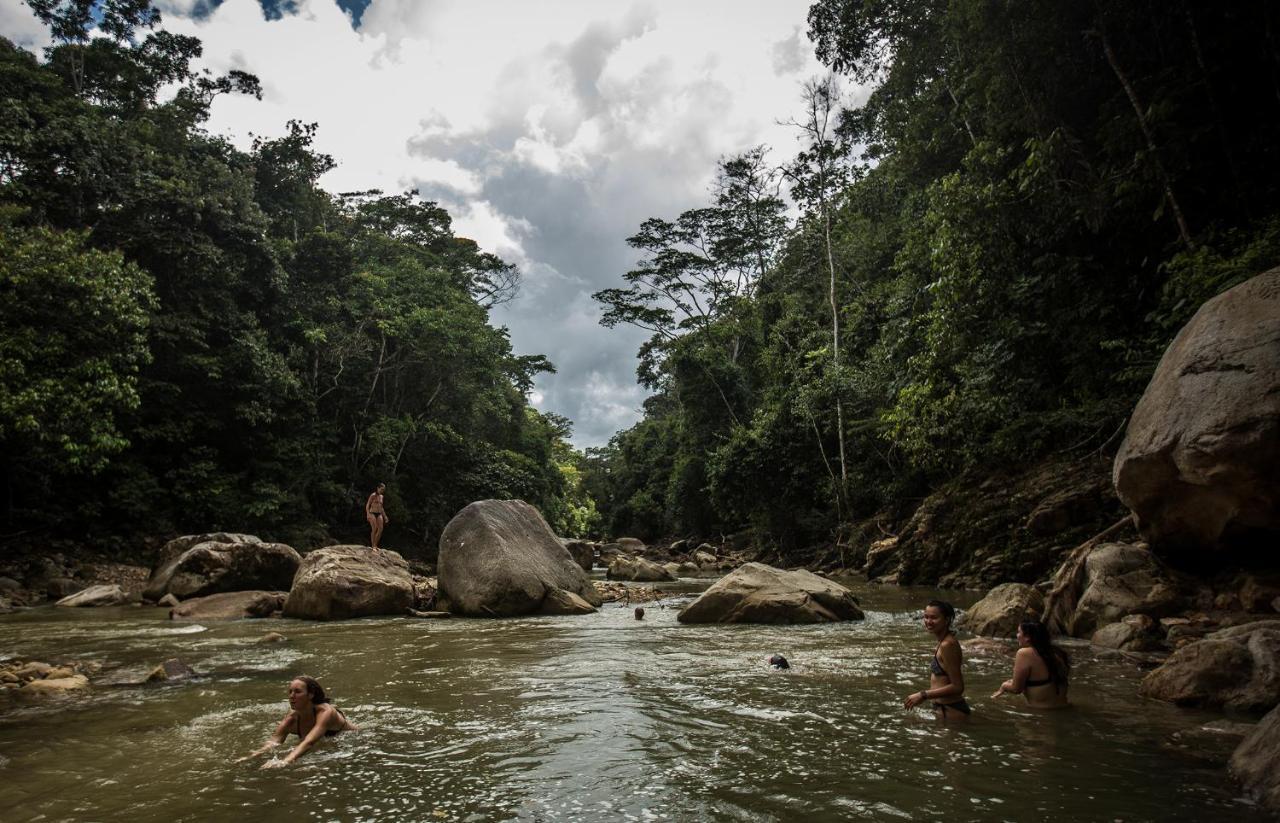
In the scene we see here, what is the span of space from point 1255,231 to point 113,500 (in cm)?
2365

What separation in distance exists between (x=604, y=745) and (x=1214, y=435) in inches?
240

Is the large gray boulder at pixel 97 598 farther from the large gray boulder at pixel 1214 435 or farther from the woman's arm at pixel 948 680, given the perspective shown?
the large gray boulder at pixel 1214 435

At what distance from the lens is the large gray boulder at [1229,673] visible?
4.66m

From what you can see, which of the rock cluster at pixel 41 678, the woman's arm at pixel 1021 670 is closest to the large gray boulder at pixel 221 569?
the rock cluster at pixel 41 678

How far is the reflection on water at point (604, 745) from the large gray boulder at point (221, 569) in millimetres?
6005

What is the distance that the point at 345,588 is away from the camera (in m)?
11.5

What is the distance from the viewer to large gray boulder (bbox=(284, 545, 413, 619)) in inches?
446

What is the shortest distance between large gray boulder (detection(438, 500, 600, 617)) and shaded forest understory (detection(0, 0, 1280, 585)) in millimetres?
8153

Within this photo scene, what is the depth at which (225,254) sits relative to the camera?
21.1m

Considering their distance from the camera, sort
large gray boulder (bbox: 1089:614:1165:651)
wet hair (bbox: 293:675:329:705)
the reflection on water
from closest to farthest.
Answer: the reflection on water
wet hair (bbox: 293:675:329:705)
large gray boulder (bbox: 1089:614:1165:651)

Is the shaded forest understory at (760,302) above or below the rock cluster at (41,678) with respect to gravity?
above

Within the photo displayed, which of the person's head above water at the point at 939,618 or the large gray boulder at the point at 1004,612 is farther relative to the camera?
the large gray boulder at the point at 1004,612

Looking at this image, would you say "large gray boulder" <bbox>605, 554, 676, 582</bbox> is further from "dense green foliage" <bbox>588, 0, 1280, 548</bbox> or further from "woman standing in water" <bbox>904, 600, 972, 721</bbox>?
"woman standing in water" <bbox>904, 600, 972, 721</bbox>

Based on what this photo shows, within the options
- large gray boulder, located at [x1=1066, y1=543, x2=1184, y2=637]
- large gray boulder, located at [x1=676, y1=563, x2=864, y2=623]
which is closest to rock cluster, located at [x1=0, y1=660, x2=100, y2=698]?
large gray boulder, located at [x1=676, y1=563, x2=864, y2=623]
